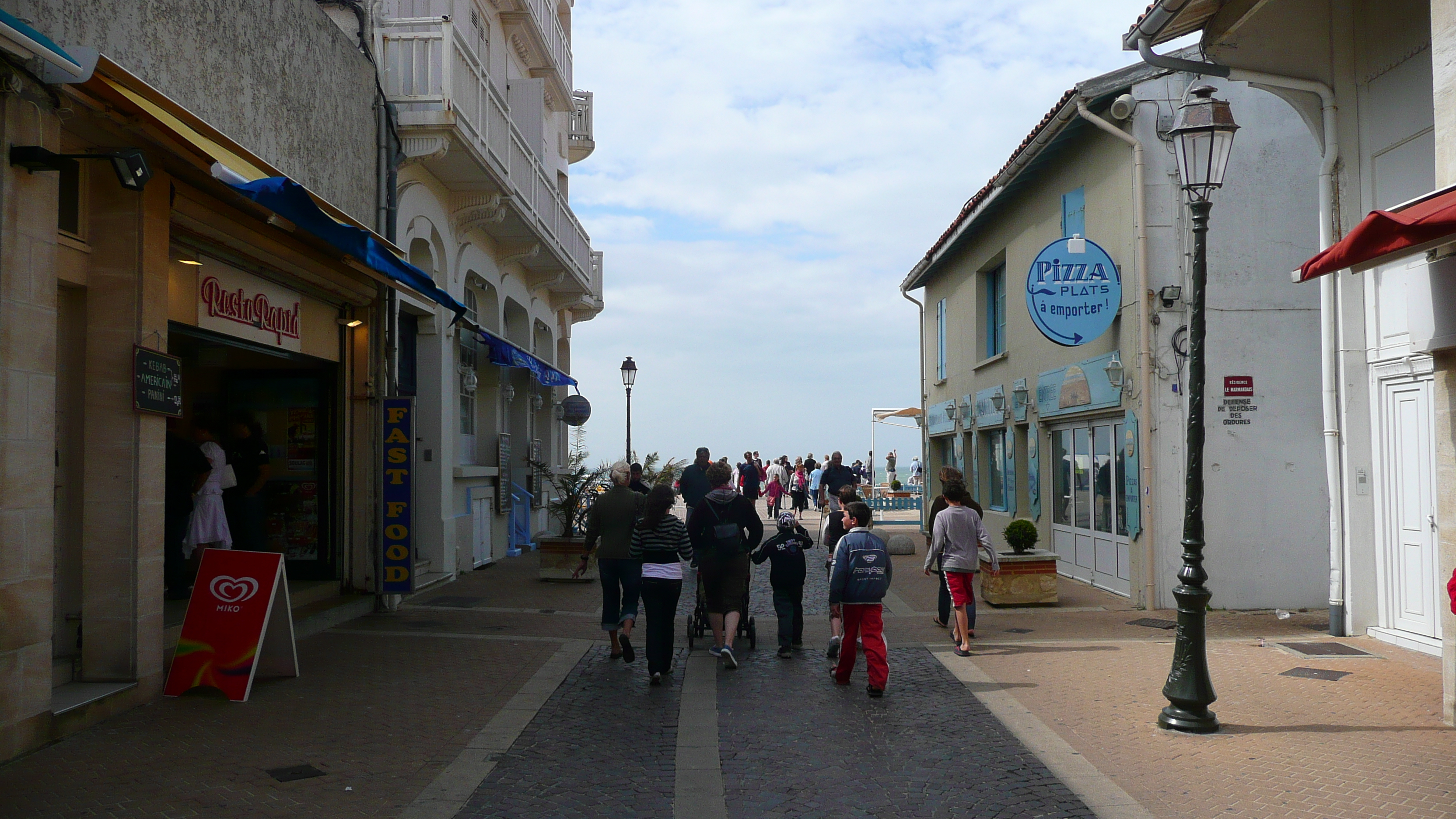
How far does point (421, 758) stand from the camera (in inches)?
242

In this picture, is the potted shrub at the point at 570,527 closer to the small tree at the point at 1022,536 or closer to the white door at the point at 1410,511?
the small tree at the point at 1022,536

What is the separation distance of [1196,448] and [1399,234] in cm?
167

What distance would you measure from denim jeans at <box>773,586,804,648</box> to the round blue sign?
4.75 m

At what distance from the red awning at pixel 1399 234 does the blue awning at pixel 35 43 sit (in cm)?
724

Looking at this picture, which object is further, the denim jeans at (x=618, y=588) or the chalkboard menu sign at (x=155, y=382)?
the denim jeans at (x=618, y=588)

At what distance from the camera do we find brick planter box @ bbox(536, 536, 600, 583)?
15.0 m

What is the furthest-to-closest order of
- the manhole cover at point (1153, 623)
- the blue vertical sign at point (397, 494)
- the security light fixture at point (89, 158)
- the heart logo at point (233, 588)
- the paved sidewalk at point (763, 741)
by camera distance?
1. the blue vertical sign at point (397, 494)
2. the manhole cover at point (1153, 623)
3. the heart logo at point (233, 588)
4. the security light fixture at point (89, 158)
5. the paved sidewalk at point (763, 741)

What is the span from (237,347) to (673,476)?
1158 cm

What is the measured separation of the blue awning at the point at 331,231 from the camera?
686 cm

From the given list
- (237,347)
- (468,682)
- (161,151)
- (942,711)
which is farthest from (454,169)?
(942,711)

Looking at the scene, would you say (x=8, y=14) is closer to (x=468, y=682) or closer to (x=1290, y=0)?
(x=468, y=682)

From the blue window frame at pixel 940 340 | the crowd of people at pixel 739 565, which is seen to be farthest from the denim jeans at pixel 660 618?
the blue window frame at pixel 940 340

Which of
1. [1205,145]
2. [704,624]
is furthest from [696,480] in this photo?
[1205,145]

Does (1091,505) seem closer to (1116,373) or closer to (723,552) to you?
(1116,373)
